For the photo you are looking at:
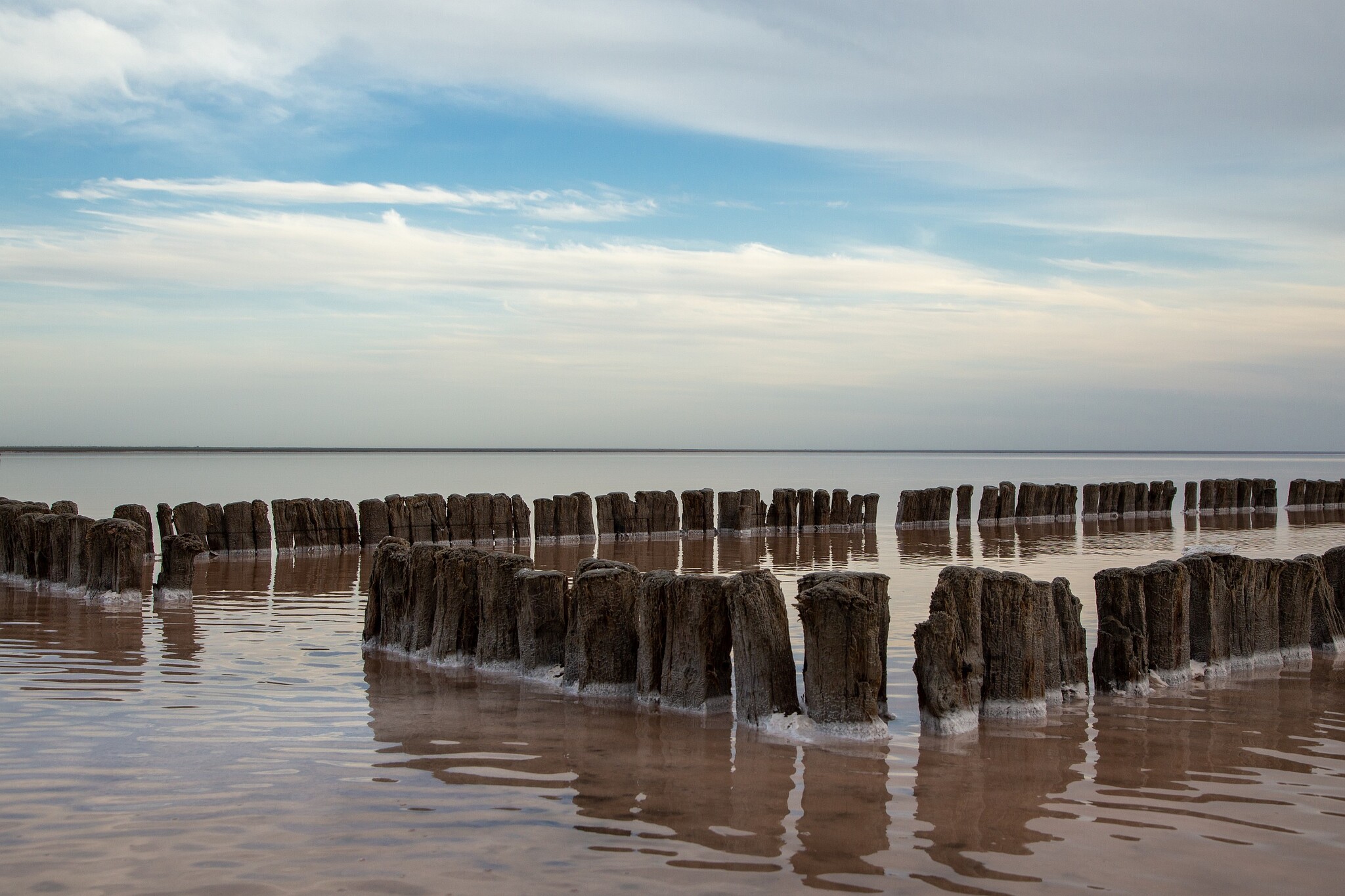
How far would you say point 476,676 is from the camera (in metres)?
7.84

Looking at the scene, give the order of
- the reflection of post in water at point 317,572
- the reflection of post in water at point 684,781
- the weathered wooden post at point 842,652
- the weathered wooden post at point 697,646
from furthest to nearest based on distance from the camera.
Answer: the reflection of post in water at point 317,572
the weathered wooden post at point 697,646
the weathered wooden post at point 842,652
the reflection of post in water at point 684,781

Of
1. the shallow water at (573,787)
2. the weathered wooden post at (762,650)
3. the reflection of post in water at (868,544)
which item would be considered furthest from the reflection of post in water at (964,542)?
the weathered wooden post at (762,650)

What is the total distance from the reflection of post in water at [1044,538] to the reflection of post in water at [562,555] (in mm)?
6600

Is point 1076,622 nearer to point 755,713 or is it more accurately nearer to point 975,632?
point 975,632

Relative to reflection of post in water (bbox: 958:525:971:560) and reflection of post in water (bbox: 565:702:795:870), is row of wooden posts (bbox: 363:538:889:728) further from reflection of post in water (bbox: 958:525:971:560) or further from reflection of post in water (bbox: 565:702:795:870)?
reflection of post in water (bbox: 958:525:971:560)

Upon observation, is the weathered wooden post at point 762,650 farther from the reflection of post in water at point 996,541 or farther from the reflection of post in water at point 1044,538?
the reflection of post in water at point 1044,538

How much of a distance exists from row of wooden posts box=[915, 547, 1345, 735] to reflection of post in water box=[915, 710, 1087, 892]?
0.27 m

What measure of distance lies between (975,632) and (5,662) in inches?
263

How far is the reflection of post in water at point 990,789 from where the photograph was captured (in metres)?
4.56

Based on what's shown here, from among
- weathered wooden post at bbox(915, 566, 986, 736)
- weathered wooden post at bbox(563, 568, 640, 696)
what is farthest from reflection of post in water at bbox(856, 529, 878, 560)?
weathered wooden post at bbox(915, 566, 986, 736)

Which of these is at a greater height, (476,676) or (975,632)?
(975,632)

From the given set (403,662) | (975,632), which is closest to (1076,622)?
(975,632)

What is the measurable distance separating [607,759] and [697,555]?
11004 mm

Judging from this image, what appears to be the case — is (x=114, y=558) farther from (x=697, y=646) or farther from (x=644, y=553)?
(x=644, y=553)
